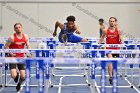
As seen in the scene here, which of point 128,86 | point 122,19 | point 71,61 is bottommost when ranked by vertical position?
point 128,86

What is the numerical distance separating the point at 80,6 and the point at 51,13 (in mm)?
1477

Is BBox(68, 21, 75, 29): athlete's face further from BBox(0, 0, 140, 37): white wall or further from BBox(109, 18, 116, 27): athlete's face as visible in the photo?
BBox(0, 0, 140, 37): white wall

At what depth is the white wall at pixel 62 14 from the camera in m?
16.9

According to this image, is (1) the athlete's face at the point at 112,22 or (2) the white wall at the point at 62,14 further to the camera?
(2) the white wall at the point at 62,14

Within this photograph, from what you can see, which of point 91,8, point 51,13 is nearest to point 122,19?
point 91,8

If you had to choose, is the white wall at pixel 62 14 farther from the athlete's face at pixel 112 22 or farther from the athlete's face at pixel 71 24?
the athlete's face at pixel 71 24

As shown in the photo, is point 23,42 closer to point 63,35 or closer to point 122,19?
point 63,35

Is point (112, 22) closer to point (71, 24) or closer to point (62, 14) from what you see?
point (71, 24)

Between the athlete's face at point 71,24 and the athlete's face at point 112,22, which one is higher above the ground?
the athlete's face at point 112,22

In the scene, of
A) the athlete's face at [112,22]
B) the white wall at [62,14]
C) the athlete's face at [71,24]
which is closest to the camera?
the athlete's face at [71,24]

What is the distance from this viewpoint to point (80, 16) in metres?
17.0

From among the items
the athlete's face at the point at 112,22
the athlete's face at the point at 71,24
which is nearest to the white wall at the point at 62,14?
the athlete's face at the point at 112,22

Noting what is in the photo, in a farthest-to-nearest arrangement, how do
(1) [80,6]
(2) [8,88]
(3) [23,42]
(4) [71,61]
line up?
(1) [80,6]
(2) [8,88]
(3) [23,42]
(4) [71,61]

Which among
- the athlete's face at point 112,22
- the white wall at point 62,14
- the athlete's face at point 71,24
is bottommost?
the athlete's face at point 71,24
